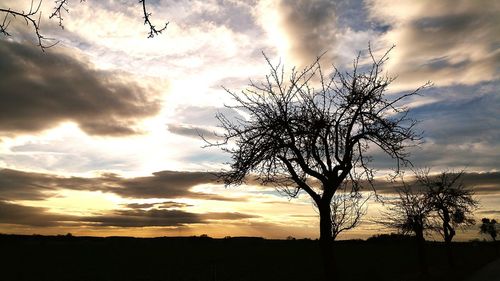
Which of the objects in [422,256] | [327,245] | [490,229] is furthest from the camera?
[490,229]

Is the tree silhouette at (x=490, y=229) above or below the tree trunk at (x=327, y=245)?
above

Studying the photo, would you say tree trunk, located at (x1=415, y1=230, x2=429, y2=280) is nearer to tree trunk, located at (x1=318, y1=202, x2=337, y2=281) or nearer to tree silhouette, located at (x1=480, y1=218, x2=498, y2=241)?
tree trunk, located at (x1=318, y1=202, x2=337, y2=281)

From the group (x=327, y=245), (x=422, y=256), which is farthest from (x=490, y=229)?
(x=327, y=245)

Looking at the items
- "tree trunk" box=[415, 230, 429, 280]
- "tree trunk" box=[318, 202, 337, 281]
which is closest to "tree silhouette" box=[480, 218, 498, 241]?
"tree trunk" box=[415, 230, 429, 280]

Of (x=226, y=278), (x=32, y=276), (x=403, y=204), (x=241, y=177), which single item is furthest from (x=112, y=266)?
(x=241, y=177)

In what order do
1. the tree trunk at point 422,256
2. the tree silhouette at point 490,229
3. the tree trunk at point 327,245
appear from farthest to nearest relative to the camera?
the tree silhouette at point 490,229 → the tree trunk at point 422,256 → the tree trunk at point 327,245

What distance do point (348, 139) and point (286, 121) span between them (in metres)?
2.07

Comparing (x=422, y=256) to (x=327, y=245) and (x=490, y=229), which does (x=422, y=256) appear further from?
(x=490, y=229)

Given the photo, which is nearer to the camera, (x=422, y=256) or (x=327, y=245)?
(x=327, y=245)

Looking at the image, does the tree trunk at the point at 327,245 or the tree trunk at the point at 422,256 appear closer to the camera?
the tree trunk at the point at 327,245

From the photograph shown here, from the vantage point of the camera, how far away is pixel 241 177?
43.6 feet

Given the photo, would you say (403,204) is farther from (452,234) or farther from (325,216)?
(325,216)

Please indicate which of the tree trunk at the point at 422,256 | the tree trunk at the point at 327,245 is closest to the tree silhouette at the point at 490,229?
the tree trunk at the point at 422,256

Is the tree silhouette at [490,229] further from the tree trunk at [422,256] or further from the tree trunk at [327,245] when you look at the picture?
the tree trunk at [327,245]
